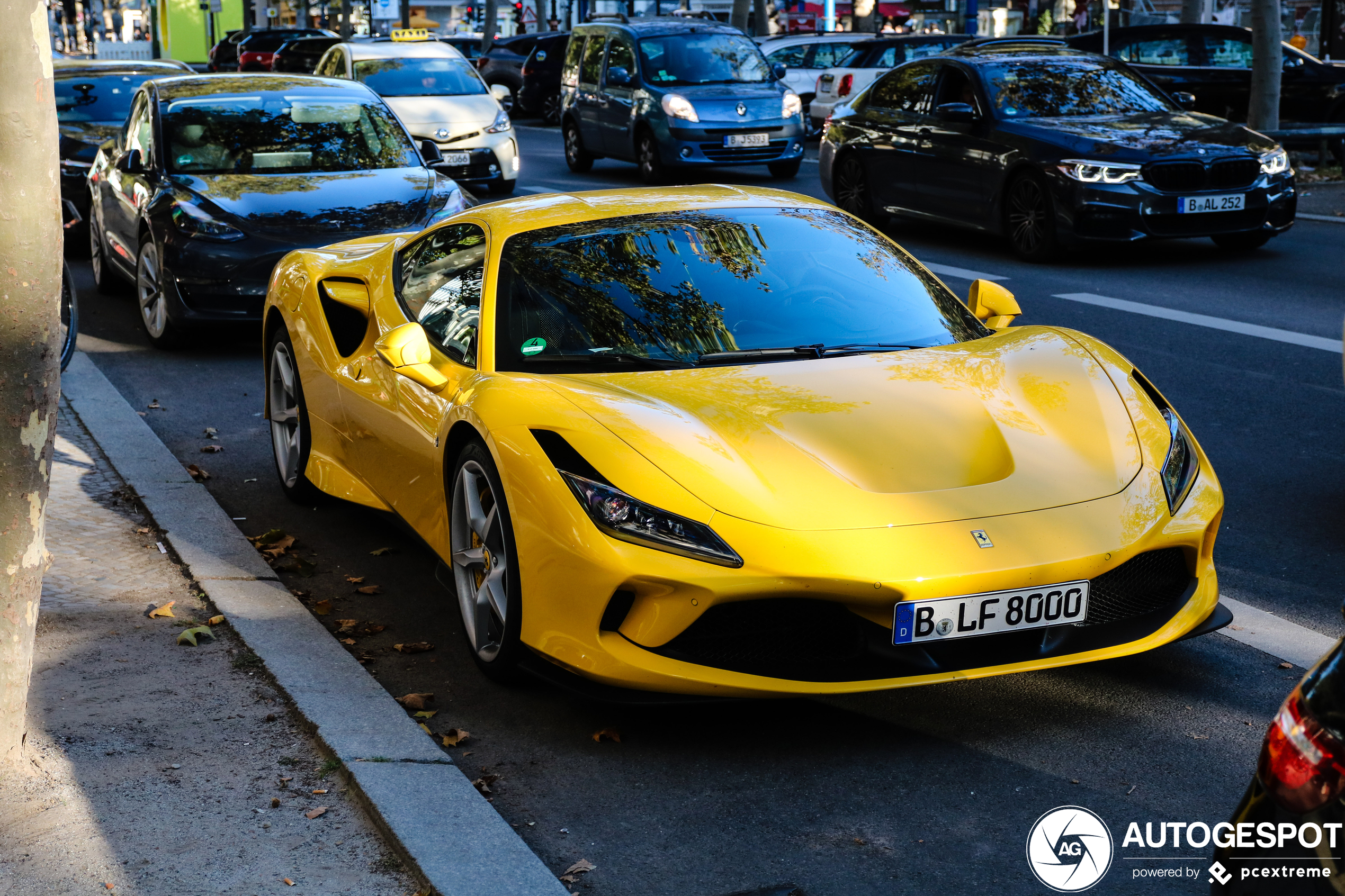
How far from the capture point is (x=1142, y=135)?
12273 mm

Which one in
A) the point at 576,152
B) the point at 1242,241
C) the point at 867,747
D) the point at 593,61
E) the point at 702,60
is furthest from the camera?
the point at 576,152

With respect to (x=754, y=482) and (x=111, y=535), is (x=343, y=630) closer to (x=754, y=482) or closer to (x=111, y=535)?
(x=111, y=535)

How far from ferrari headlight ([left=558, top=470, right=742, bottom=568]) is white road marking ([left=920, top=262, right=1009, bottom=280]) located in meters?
8.18

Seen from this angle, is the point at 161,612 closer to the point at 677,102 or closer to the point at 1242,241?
the point at 1242,241

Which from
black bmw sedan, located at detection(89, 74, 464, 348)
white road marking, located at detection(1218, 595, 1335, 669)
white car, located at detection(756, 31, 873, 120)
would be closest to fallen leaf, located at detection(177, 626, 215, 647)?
white road marking, located at detection(1218, 595, 1335, 669)

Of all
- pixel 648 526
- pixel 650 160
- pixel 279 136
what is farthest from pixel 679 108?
pixel 648 526

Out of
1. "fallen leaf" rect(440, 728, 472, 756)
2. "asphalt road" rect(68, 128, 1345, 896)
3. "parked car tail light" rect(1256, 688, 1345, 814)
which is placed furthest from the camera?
"fallen leaf" rect(440, 728, 472, 756)

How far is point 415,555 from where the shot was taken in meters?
5.77

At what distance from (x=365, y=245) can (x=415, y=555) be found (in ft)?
4.93

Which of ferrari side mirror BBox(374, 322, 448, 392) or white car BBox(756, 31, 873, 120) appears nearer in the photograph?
ferrari side mirror BBox(374, 322, 448, 392)

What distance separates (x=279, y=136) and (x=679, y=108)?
887cm

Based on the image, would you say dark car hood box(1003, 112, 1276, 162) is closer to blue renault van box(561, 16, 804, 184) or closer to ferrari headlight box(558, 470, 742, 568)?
blue renault van box(561, 16, 804, 184)

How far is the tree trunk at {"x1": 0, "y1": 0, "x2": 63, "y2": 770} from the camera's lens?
347cm

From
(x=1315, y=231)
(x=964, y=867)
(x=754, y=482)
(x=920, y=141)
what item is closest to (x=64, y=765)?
(x=754, y=482)
